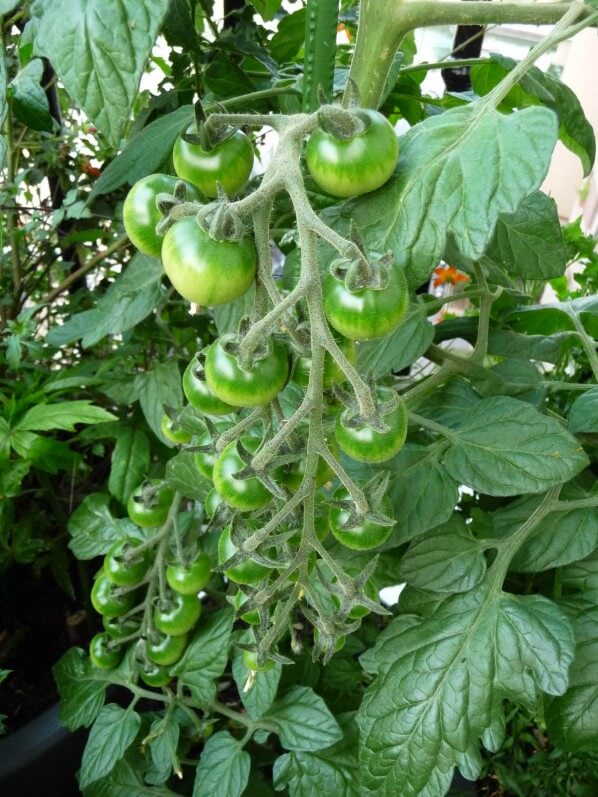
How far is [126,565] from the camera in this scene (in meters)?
0.71

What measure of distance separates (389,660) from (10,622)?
64cm

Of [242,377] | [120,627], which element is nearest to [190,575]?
[120,627]

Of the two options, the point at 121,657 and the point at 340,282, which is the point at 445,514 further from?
the point at 121,657

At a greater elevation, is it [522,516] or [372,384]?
[372,384]

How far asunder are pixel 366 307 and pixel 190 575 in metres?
0.43

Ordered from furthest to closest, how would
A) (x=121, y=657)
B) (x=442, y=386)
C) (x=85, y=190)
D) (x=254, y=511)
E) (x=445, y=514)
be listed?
(x=85, y=190)
(x=121, y=657)
(x=442, y=386)
(x=445, y=514)
(x=254, y=511)

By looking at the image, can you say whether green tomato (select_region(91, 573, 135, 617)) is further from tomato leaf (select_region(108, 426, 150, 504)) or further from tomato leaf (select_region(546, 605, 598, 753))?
tomato leaf (select_region(546, 605, 598, 753))

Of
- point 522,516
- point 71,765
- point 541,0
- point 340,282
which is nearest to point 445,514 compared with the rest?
point 522,516

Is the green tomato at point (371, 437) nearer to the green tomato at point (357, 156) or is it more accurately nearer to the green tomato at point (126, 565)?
the green tomato at point (357, 156)

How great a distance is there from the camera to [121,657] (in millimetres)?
812

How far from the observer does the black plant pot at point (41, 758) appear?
78 centimetres

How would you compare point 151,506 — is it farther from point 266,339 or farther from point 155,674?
point 266,339

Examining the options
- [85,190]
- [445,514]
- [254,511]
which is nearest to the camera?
[254,511]

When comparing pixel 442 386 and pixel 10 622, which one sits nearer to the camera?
pixel 442 386
